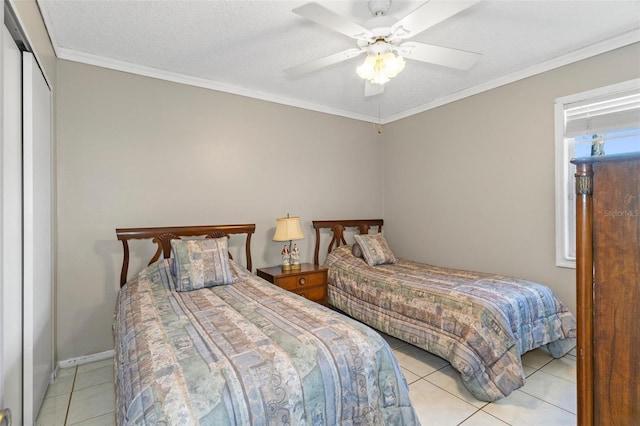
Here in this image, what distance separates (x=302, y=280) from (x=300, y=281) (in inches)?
1.0

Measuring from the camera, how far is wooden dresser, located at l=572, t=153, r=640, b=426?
82cm

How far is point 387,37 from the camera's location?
6.29 ft

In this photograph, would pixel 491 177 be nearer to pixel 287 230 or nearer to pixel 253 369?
pixel 287 230

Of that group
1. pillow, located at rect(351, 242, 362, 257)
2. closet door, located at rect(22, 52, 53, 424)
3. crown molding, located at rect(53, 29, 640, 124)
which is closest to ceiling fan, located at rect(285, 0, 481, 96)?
crown molding, located at rect(53, 29, 640, 124)

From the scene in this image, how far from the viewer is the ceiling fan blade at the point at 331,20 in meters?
1.58

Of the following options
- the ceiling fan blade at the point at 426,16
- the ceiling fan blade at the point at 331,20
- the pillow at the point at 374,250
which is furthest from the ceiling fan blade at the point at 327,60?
the pillow at the point at 374,250

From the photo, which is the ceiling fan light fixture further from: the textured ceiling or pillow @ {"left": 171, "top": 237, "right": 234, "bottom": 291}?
pillow @ {"left": 171, "top": 237, "right": 234, "bottom": 291}

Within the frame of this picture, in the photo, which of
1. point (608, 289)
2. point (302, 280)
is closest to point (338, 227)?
point (302, 280)

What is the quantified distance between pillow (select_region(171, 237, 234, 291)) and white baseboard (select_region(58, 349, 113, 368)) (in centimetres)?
102

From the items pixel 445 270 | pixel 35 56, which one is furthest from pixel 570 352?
pixel 35 56

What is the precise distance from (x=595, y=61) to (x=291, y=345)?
3.29 m

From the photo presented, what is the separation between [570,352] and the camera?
8.92 feet

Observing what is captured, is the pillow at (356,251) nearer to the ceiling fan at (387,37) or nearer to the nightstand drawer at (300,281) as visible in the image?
the nightstand drawer at (300,281)

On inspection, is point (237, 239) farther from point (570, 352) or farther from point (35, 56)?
point (570, 352)
